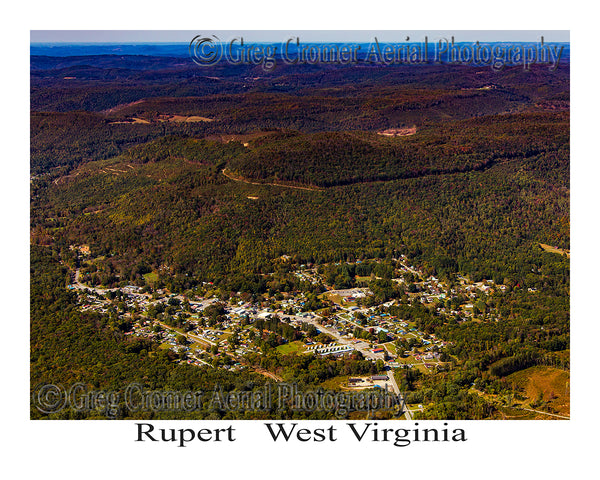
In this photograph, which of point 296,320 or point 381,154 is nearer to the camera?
point 296,320

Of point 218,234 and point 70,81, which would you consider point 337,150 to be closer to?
point 218,234

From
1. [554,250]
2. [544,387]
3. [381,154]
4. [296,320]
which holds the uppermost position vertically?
[381,154]

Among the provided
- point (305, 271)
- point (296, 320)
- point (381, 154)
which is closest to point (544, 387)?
point (296, 320)

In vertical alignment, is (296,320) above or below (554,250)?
below

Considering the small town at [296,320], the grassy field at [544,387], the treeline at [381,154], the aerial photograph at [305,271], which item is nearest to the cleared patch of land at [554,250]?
the aerial photograph at [305,271]

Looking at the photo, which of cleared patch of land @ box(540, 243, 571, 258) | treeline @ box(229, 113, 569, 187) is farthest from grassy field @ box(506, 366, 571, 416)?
treeline @ box(229, 113, 569, 187)

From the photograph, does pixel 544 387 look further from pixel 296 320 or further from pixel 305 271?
pixel 305 271

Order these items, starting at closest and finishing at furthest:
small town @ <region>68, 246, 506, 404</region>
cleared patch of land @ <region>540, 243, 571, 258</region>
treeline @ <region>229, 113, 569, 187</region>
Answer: small town @ <region>68, 246, 506, 404</region> → cleared patch of land @ <region>540, 243, 571, 258</region> → treeline @ <region>229, 113, 569, 187</region>

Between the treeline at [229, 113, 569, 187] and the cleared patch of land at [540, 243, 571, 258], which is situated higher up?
the treeline at [229, 113, 569, 187]

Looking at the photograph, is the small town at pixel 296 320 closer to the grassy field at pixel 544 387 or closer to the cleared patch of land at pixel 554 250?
the grassy field at pixel 544 387

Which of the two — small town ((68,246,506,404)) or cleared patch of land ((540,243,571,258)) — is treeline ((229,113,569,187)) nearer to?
cleared patch of land ((540,243,571,258))
